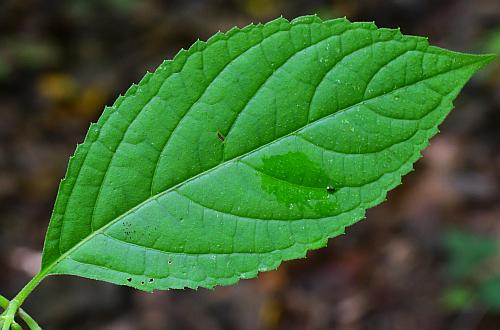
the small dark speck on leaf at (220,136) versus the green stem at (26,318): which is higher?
the small dark speck on leaf at (220,136)

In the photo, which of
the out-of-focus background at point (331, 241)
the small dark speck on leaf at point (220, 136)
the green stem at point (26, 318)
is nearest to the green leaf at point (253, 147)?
the small dark speck on leaf at point (220, 136)

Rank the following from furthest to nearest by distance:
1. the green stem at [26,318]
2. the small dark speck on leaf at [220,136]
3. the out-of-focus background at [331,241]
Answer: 1. the out-of-focus background at [331,241]
2. the small dark speck on leaf at [220,136]
3. the green stem at [26,318]

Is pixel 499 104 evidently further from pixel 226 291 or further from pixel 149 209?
pixel 149 209

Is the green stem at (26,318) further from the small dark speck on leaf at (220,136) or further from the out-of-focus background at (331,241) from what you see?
the out-of-focus background at (331,241)

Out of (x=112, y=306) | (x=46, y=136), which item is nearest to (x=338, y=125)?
(x=112, y=306)

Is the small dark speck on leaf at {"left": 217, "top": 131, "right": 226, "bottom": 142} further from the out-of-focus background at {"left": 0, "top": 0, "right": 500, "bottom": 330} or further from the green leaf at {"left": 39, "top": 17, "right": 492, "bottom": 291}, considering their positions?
the out-of-focus background at {"left": 0, "top": 0, "right": 500, "bottom": 330}

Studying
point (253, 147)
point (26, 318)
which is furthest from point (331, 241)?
point (26, 318)

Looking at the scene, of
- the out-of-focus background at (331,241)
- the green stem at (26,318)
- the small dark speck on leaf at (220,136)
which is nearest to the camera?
the green stem at (26,318)
